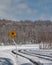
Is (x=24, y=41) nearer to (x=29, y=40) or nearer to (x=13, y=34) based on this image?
(x=29, y=40)

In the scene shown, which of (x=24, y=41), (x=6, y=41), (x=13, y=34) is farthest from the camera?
(x=24, y=41)

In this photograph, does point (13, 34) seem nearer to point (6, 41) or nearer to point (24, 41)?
point (6, 41)

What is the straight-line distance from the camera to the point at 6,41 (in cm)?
11494

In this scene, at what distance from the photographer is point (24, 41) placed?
406 ft

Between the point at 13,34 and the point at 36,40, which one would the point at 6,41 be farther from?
the point at 13,34

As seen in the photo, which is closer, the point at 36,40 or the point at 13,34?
the point at 13,34

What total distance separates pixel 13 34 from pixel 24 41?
104180 mm

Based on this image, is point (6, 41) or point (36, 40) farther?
point (36, 40)

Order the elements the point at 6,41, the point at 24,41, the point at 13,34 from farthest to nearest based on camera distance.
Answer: the point at 24,41, the point at 6,41, the point at 13,34

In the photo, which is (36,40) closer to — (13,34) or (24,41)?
(24,41)

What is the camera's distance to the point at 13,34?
19594 mm

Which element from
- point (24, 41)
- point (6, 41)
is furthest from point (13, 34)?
point (24, 41)

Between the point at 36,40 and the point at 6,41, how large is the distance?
17.9 metres

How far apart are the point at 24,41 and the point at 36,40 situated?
6423mm
